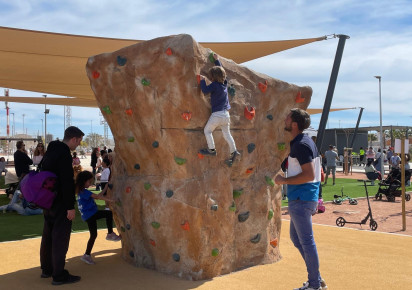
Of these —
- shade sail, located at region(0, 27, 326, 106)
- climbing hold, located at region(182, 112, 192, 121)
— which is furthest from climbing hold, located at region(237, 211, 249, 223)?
shade sail, located at region(0, 27, 326, 106)

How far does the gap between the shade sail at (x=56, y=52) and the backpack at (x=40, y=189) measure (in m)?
3.73

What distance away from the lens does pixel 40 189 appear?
155 inches

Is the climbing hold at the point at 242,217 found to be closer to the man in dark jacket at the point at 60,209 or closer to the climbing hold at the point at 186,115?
the climbing hold at the point at 186,115

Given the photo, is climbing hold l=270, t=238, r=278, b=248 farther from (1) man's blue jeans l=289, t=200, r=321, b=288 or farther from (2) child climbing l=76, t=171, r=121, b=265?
(2) child climbing l=76, t=171, r=121, b=265

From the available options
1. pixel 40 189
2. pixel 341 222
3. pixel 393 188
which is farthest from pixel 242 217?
pixel 393 188

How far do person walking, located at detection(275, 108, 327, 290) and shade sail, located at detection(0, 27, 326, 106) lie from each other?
5.21 metres

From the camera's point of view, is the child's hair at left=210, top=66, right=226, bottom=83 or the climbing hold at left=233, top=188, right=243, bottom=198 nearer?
the child's hair at left=210, top=66, right=226, bottom=83

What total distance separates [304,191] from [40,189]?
97.0 inches

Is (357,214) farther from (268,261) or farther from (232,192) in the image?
(232,192)

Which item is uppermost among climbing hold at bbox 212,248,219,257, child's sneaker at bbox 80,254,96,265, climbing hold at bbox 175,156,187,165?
climbing hold at bbox 175,156,187,165

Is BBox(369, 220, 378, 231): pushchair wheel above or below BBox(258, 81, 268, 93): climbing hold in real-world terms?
below

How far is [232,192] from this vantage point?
4.46 metres

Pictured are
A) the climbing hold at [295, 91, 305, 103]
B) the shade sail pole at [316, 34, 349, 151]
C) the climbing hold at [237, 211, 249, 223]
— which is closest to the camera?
the climbing hold at [237, 211, 249, 223]

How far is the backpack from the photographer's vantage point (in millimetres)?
3924
